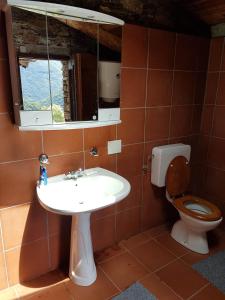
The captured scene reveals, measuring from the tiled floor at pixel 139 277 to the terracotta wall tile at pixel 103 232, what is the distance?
2.5 inches

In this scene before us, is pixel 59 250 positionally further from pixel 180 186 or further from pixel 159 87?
pixel 159 87

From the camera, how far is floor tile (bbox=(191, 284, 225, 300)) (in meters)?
1.63

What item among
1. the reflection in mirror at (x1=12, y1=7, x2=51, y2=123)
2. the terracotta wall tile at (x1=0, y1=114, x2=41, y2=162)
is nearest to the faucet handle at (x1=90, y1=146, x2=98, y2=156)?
the terracotta wall tile at (x1=0, y1=114, x2=41, y2=162)

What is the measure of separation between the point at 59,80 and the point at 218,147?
1.74 metres

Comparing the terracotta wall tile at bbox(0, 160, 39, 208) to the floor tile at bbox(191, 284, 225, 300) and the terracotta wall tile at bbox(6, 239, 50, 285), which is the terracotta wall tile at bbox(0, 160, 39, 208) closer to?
the terracotta wall tile at bbox(6, 239, 50, 285)

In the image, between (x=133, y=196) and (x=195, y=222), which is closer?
(x=195, y=222)

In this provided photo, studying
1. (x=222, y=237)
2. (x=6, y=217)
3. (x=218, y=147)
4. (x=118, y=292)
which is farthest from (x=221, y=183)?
(x=6, y=217)

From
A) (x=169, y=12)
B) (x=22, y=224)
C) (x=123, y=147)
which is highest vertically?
(x=169, y=12)

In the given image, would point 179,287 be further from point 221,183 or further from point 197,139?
point 197,139

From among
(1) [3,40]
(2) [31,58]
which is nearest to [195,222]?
(2) [31,58]

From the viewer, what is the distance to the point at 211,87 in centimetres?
233

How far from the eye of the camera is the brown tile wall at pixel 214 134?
7.37 ft

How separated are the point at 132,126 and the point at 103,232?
38.0 inches

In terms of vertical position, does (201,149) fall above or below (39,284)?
above
